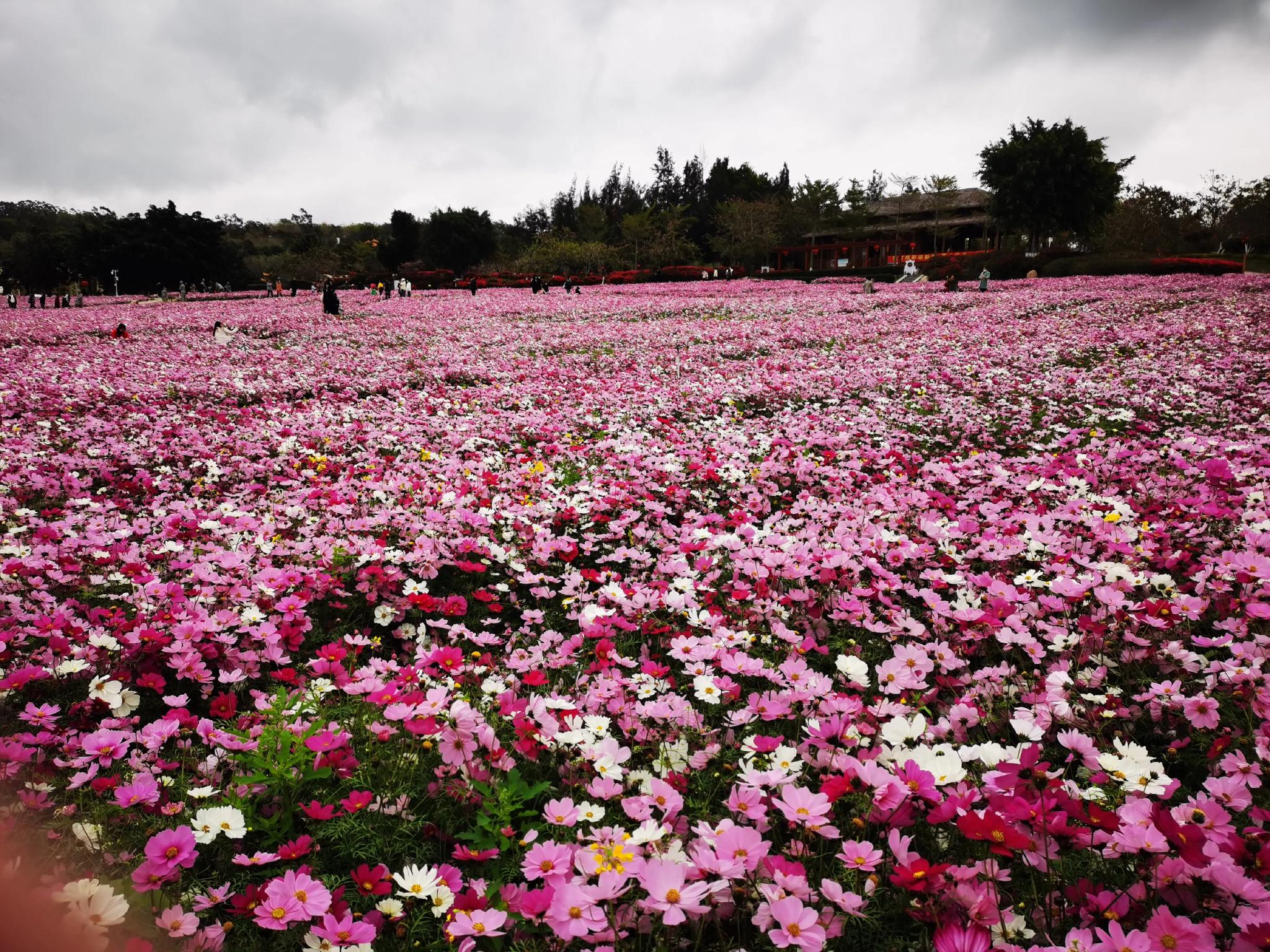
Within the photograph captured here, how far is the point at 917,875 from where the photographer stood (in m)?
1.49

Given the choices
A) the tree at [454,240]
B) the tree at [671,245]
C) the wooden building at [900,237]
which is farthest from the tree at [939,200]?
Answer: the tree at [454,240]

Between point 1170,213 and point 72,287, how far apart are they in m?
81.6

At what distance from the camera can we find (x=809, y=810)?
1715 millimetres

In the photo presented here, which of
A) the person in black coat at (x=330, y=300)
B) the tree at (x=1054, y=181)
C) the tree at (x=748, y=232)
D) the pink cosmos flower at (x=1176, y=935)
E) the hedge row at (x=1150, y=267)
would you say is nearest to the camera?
the pink cosmos flower at (x=1176, y=935)

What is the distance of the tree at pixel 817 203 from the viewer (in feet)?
186

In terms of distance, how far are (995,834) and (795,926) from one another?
50 centimetres

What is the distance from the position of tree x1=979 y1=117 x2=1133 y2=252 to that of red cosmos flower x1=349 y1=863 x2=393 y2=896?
4833 centimetres

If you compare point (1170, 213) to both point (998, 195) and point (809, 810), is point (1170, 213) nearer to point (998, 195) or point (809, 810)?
point (998, 195)

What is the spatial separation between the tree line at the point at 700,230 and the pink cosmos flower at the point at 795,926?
158 feet

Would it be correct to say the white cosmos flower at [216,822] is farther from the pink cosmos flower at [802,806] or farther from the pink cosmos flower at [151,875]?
the pink cosmos flower at [802,806]

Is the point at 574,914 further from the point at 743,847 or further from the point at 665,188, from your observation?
the point at 665,188

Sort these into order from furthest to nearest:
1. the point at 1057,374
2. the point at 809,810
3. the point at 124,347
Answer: the point at 124,347
the point at 1057,374
the point at 809,810

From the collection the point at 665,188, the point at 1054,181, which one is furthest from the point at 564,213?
the point at 1054,181

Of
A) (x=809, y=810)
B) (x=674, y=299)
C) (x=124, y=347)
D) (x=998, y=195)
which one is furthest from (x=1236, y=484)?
(x=998, y=195)
